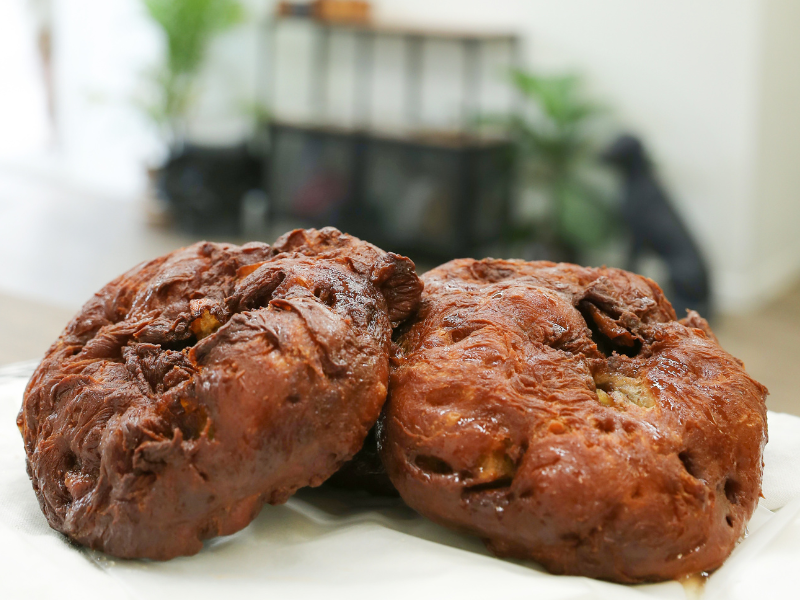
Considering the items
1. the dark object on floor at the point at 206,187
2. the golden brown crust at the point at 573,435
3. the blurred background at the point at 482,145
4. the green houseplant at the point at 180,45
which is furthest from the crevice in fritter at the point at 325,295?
the green houseplant at the point at 180,45

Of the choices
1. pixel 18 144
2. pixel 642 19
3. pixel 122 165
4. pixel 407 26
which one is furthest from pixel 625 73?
pixel 18 144

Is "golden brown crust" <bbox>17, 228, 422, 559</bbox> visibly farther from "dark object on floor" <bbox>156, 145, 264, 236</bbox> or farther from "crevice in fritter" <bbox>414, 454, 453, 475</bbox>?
"dark object on floor" <bbox>156, 145, 264, 236</bbox>

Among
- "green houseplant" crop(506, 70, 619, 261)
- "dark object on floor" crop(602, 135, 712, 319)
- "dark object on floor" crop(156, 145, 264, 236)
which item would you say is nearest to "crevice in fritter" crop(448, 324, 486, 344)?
"dark object on floor" crop(602, 135, 712, 319)

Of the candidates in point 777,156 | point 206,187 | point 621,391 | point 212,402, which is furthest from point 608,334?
point 206,187

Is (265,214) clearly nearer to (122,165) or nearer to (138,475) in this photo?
(122,165)

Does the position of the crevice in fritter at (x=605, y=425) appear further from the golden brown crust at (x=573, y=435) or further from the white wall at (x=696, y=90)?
the white wall at (x=696, y=90)

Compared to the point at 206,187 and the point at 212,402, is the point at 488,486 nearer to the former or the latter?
the point at 212,402

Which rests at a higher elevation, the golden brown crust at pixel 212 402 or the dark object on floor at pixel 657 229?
the golden brown crust at pixel 212 402
